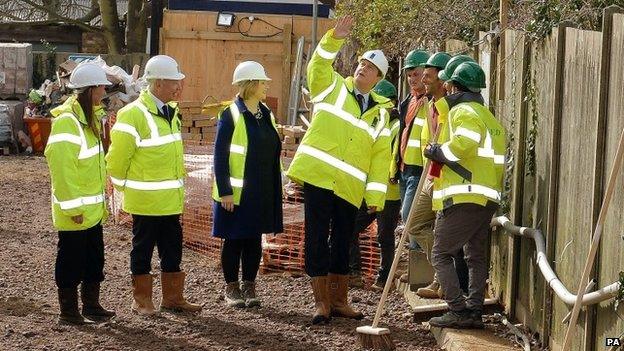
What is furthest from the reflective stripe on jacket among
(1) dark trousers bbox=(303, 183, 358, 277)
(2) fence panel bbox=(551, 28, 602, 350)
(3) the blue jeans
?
(3) the blue jeans

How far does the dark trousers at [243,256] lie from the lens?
964 centimetres

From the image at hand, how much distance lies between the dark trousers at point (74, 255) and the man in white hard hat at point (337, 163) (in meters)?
1.48

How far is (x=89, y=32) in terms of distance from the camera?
3353cm

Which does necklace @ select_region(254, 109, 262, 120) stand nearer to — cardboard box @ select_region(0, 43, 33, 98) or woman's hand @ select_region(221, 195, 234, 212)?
woman's hand @ select_region(221, 195, 234, 212)

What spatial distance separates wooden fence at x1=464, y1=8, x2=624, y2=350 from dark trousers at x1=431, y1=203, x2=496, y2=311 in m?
0.32

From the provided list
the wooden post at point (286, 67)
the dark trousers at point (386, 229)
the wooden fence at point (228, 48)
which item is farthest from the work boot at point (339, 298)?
the wooden fence at point (228, 48)

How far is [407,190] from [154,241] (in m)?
1.97

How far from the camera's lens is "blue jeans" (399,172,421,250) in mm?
9656

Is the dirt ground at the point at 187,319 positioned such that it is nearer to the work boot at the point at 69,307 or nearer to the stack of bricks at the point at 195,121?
the work boot at the point at 69,307

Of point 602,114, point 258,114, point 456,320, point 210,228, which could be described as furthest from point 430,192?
point 210,228

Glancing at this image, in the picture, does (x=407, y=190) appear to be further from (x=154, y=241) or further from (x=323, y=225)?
(x=154, y=241)

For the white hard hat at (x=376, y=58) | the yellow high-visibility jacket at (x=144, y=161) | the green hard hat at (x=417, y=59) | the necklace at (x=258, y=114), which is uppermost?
the green hard hat at (x=417, y=59)

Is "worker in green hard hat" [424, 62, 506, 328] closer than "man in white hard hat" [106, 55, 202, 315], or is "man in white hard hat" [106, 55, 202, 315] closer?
"worker in green hard hat" [424, 62, 506, 328]

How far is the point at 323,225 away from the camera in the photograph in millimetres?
8938
